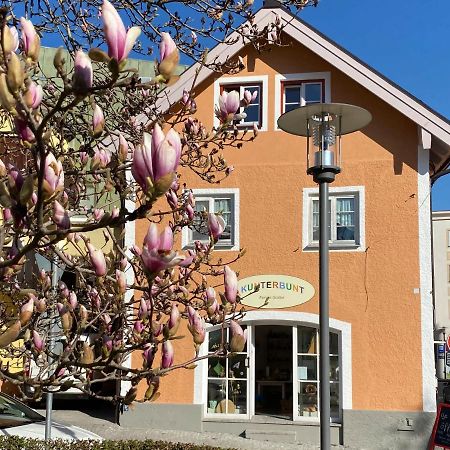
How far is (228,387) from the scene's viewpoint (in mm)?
13727

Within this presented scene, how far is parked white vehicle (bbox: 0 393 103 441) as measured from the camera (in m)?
8.80

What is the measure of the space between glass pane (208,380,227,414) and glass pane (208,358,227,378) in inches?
4.7

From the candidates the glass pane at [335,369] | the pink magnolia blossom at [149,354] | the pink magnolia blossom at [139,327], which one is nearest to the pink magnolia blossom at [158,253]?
the pink magnolia blossom at [149,354]

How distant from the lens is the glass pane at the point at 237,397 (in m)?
13.6

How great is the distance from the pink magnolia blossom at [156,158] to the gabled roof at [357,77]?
447 inches

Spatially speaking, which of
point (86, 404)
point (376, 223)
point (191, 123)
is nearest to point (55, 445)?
point (191, 123)

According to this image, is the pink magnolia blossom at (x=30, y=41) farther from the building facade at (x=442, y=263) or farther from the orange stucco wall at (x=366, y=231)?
the building facade at (x=442, y=263)

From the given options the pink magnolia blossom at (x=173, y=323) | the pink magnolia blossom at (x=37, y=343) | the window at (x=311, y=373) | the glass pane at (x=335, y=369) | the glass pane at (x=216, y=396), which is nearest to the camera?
the pink magnolia blossom at (x=173, y=323)

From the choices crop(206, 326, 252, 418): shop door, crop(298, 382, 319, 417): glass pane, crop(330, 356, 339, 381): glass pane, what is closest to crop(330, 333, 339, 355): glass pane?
crop(330, 356, 339, 381): glass pane

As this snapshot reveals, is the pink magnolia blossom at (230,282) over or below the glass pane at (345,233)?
below

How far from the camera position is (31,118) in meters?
1.96

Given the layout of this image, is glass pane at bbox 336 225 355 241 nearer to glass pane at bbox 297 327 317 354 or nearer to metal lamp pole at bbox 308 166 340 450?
glass pane at bbox 297 327 317 354

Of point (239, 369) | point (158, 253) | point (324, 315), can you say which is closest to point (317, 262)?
point (239, 369)

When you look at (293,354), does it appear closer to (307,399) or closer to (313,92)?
Answer: (307,399)
